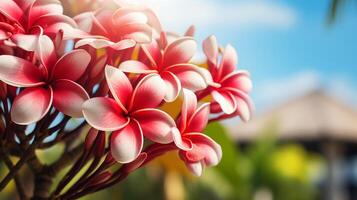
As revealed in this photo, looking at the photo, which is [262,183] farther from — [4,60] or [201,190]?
[4,60]

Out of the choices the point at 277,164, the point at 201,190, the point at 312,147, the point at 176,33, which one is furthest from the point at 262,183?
the point at 176,33

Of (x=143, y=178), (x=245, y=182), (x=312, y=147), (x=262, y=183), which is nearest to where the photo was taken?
(x=245, y=182)

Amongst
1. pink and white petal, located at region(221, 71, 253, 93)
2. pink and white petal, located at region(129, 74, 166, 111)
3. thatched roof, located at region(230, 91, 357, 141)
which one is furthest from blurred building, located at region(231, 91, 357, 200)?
pink and white petal, located at region(129, 74, 166, 111)

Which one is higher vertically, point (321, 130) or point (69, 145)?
point (69, 145)

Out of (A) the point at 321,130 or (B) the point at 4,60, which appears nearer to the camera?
(B) the point at 4,60

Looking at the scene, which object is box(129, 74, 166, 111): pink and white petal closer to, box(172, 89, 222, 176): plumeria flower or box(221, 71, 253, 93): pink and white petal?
box(172, 89, 222, 176): plumeria flower

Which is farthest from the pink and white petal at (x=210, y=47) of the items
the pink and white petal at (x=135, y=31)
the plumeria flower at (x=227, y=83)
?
the pink and white petal at (x=135, y=31)

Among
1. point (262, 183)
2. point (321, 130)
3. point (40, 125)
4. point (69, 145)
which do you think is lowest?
point (321, 130)
